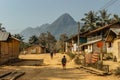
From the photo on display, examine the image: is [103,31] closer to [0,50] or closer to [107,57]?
[107,57]

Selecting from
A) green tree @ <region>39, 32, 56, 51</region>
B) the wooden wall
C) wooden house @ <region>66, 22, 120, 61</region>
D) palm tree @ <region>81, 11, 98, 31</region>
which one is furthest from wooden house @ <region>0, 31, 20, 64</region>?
green tree @ <region>39, 32, 56, 51</region>

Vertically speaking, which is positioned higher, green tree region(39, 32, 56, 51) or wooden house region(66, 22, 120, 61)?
green tree region(39, 32, 56, 51)

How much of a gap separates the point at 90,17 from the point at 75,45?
33.1 ft

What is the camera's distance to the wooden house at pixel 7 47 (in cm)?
3903

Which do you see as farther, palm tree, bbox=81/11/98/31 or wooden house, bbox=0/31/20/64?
palm tree, bbox=81/11/98/31

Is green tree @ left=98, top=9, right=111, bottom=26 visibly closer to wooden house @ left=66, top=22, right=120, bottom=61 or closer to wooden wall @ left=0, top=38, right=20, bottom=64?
wooden house @ left=66, top=22, right=120, bottom=61

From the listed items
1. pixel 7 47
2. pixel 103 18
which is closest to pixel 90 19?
pixel 103 18

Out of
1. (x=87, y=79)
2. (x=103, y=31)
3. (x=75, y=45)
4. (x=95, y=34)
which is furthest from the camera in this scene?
(x=75, y=45)

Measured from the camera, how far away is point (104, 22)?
8494 cm

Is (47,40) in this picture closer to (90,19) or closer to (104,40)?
(90,19)

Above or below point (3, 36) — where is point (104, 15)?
above

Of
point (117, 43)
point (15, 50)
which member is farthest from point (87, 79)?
point (15, 50)

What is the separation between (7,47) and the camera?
4406cm

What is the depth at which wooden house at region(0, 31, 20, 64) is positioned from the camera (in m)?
39.0
